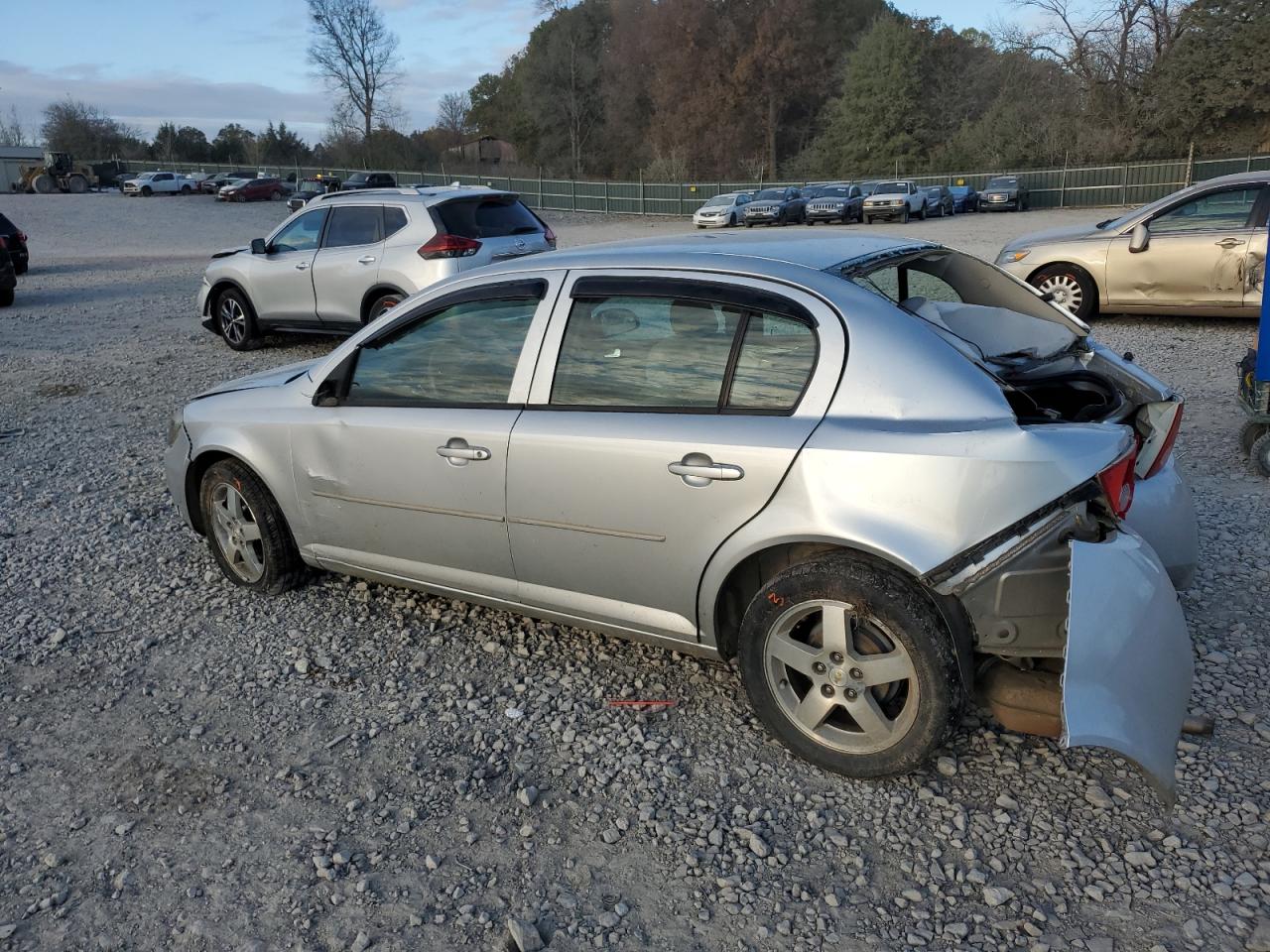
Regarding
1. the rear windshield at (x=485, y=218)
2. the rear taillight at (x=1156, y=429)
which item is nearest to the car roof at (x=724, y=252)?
the rear taillight at (x=1156, y=429)

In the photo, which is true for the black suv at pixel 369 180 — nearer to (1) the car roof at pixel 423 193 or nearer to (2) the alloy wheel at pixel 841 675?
(1) the car roof at pixel 423 193

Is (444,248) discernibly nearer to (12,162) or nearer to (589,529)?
(589,529)

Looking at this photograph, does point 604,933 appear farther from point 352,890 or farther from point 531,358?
point 531,358

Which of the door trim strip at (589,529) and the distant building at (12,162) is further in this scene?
the distant building at (12,162)

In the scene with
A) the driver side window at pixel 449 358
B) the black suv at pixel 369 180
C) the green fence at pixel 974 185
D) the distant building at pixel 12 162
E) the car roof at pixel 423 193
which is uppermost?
the distant building at pixel 12 162

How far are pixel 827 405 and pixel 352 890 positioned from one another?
6.58 ft

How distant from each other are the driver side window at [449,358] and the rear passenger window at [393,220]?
6496 millimetres

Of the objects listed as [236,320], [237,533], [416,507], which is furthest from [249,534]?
[236,320]

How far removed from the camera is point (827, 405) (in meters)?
3.17

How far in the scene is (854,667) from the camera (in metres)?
3.14

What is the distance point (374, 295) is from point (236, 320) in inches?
93.8

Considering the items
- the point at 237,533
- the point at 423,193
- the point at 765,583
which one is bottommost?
the point at 237,533

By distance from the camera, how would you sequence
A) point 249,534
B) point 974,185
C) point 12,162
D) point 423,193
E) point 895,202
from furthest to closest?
point 12,162 < point 974,185 < point 895,202 < point 423,193 < point 249,534

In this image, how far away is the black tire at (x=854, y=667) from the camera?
300cm
